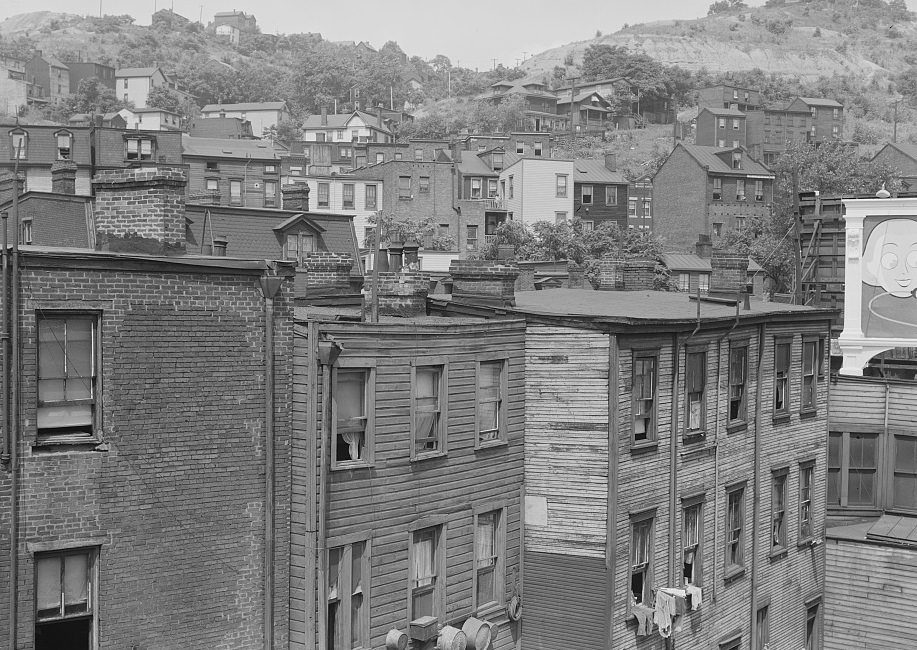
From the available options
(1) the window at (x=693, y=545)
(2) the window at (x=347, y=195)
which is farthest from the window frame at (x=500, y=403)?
(2) the window at (x=347, y=195)

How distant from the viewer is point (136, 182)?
18.2m

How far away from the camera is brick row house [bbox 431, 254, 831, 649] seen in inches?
862

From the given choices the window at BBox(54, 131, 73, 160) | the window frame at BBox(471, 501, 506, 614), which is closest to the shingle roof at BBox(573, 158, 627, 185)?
the window at BBox(54, 131, 73, 160)

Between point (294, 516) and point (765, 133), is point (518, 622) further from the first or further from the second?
point (765, 133)

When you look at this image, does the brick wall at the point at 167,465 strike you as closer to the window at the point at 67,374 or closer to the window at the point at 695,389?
the window at the point at 67,374

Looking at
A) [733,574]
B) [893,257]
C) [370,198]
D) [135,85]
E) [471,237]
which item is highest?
[135,85]

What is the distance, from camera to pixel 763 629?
92.7ft

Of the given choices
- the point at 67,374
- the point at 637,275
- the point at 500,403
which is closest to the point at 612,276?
the point at 637,275

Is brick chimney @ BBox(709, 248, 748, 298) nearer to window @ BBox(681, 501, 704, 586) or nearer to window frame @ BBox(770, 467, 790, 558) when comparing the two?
window frame @ BBox(770, 467, 790, 558)

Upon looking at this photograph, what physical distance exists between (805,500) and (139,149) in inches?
2235

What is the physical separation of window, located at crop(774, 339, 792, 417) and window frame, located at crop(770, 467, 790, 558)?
4.89 ft

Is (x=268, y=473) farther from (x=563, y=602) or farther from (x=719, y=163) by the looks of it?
(x=719, y=163)

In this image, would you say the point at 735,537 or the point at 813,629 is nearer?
the point at 735,537

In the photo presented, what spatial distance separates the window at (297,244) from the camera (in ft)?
136
